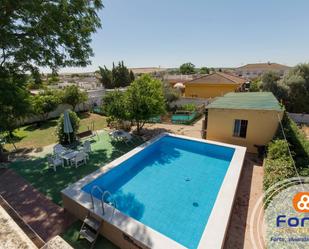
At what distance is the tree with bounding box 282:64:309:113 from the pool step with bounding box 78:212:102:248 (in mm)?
27205

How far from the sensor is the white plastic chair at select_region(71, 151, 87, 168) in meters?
10.3

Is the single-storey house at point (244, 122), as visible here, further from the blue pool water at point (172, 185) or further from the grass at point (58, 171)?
the grass at point (58, 171)

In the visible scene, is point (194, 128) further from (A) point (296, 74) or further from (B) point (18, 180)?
(A) point (296, 74)

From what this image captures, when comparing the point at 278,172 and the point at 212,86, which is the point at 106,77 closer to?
the point at 212,86

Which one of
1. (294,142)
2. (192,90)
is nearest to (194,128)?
(294,142)

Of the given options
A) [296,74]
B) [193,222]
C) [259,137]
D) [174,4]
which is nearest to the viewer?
[193,222]

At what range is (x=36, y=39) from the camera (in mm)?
9680

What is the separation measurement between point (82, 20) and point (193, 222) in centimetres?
1232

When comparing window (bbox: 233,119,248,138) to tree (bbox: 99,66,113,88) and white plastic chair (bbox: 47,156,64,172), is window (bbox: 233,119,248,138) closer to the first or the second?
white plastic chair (bbox: 47,156,64,172)

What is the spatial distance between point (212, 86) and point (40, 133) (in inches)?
1049

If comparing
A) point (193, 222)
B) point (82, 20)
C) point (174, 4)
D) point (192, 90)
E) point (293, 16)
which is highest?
point (174, 4)

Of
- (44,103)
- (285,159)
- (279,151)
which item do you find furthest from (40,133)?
(285,159)

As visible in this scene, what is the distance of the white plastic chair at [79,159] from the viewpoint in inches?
405

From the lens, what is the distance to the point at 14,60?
9977 mm
